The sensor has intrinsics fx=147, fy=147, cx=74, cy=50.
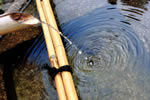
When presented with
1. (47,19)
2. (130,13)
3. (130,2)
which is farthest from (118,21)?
(47,19)

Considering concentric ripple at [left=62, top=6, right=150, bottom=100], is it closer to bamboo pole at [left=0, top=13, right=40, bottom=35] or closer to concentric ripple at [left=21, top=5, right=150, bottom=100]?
concentric ripple at [left=21, top=5, right=150, bottom=100]

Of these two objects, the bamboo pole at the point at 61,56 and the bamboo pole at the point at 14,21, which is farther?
the bamboo pole at the point at 14,21

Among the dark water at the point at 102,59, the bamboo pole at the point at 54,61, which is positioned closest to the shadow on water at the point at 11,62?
the dark water at the point at 102,59

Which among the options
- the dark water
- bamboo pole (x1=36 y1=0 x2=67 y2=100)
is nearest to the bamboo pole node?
bamboo pole (x1=36 y1=0 x2=67 y2=100)

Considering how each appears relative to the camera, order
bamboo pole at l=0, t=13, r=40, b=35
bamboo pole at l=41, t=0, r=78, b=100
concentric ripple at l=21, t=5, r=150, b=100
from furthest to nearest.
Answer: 1. bamboo pole at l=0, t=13, r=40, b=35
2. concentric ripple at l=21, t=5, r=150, b=100
3. bamboo pole at l=41, t=0, r=78, b=100

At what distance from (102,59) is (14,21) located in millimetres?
2199

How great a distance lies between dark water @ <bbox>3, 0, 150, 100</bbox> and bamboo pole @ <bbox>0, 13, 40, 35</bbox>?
36.2 inches

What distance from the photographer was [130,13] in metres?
4.67

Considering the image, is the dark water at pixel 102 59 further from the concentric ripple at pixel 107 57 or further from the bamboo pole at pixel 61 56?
the bamboo pole at pixel 61 56

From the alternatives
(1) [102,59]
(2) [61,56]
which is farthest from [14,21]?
(1) [102,59]

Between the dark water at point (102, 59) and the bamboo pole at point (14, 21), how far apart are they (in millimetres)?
921

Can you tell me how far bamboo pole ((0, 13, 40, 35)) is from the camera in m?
3.25

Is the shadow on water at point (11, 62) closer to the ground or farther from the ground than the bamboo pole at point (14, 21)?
closer to the ground

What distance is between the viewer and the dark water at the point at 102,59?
3.04m
